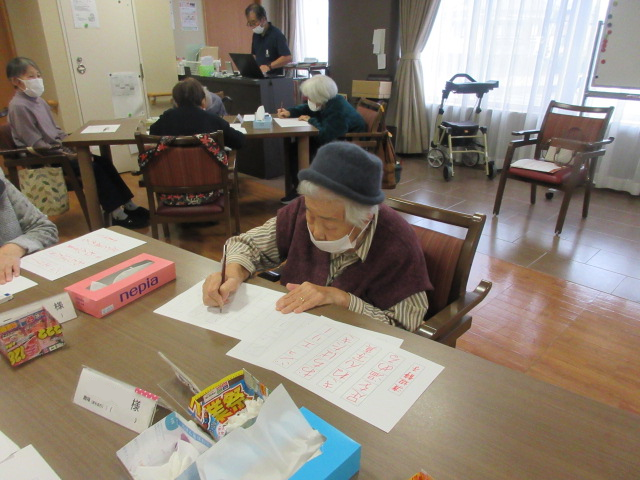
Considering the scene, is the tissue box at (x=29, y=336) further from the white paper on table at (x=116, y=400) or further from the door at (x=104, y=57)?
the door at (x=104, y=57)

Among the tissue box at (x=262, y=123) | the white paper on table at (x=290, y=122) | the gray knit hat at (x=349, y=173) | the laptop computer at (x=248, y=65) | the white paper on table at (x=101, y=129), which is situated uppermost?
the laptop computer at (x=248, y=65)

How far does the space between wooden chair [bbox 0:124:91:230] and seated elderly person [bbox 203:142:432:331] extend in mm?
2432

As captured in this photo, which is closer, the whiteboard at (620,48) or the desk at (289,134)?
the desk at (289,134)

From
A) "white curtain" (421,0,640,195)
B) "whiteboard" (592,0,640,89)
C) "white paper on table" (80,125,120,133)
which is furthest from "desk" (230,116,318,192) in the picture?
"whiteboard" (592,0,640,89)

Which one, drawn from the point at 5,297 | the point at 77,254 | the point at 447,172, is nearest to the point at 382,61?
the point at 447,172

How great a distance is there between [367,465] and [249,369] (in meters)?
0.31

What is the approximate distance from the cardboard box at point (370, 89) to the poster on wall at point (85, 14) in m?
2.97

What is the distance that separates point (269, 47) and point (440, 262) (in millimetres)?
4466

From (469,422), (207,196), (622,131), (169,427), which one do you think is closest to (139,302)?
(169,427)

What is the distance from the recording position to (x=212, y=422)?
27.2 inches

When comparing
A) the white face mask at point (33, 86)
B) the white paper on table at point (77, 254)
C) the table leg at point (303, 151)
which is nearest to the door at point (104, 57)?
the white face mask at point (33, 86)

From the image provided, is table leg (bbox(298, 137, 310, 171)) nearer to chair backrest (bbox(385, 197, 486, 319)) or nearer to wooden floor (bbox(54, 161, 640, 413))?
wooden floor (bbox(54, 161, 640, 413))

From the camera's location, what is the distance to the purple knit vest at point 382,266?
1231mm

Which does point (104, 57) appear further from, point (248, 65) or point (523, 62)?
point (523, 62)
